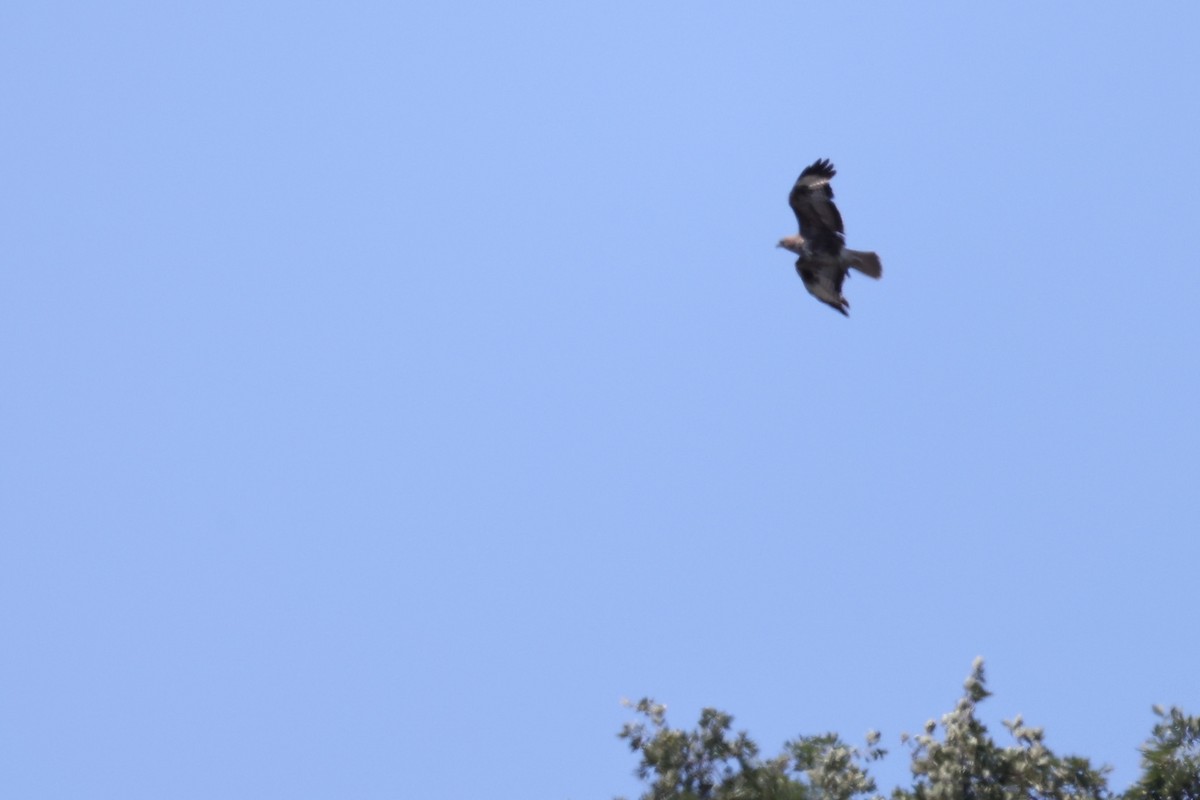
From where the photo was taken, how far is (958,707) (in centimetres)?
1355

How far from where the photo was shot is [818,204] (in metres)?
20.9

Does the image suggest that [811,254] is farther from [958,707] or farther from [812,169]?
[958,707]

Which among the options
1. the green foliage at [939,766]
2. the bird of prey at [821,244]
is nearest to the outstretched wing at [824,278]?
the bird of prey at [821,244]

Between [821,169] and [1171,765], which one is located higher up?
[821,169]

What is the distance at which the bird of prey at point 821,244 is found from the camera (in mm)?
20938

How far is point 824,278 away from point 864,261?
31.5 inches

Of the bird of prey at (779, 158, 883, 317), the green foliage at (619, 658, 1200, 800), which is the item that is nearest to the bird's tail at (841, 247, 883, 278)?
the bird of prey at (779, 158, 883, 317)

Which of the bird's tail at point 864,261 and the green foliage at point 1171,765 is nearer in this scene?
the green foliage at point 1171,765

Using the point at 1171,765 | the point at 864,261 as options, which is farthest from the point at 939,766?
the point at 864,261

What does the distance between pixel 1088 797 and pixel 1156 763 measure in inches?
40.4

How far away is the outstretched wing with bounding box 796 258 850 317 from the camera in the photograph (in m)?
21.7

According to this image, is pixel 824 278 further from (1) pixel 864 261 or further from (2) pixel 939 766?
(2) pixel 939 766

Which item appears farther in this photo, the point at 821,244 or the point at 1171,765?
the point at 821,244

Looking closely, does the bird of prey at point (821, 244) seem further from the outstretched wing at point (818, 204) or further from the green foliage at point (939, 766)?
the green foliage at point (939, 766)
